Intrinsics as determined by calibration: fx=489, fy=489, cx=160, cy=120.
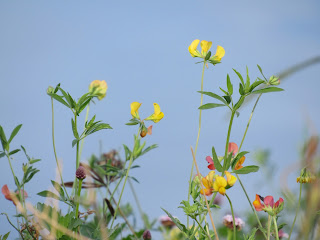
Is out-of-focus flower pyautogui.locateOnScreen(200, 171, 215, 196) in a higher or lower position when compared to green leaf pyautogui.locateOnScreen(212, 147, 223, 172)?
lower

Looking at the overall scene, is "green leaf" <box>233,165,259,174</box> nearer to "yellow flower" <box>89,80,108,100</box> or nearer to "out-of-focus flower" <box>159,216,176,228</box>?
"yellow flower" <box>89,80,108,100</box>

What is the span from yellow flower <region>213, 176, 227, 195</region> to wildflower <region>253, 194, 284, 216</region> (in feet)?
0.69

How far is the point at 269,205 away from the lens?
173 centimetres

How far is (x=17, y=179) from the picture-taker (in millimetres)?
2094

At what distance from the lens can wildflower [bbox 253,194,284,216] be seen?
1711mm

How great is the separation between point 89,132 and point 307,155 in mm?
779

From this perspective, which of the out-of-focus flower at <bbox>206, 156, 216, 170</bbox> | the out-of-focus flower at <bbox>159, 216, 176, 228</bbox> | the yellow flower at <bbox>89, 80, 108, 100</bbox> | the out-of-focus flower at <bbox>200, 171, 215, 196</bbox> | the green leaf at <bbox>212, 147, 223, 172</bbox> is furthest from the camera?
the out-of-focus flower at <bbox>159, 216, 176, 228</bbox>

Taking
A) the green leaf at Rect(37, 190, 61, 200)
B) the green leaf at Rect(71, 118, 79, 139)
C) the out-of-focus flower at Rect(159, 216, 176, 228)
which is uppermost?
the green leaf at Rect(71, 118, 79, 139)

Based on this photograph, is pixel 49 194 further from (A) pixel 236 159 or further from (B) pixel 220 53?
(B) pixel 220 53

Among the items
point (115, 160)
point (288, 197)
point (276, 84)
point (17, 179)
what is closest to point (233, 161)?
point (276, 84)

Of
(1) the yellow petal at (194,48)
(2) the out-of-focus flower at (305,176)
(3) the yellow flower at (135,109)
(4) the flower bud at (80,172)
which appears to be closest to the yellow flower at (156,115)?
(3) the yellow flower at (135,109)

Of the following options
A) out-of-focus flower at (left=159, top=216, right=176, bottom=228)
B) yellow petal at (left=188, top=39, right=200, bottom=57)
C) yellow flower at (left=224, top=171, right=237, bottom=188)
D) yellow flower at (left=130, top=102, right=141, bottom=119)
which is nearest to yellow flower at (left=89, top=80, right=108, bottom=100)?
yellow flower at (left=130, top=102, right=141, bottom=119)

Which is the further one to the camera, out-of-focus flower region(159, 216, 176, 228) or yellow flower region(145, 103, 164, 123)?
out-of-focus flower region(159, 216, 176, 228)

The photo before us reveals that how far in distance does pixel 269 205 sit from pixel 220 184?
0.25 metres
